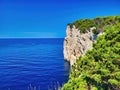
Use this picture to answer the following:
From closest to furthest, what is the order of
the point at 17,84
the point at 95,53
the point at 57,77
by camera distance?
1. the point at 95,53
2. the point at 17,84
3. the point at 57,77

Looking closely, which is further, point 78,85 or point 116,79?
point 78,85

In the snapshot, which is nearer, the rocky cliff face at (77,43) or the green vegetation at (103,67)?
the green vegetation at (103,67)

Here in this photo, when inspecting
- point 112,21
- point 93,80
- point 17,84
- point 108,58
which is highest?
point 112,21

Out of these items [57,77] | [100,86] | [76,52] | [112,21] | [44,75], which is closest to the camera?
[100,86]

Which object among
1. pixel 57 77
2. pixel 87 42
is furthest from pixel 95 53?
pixel 57 77

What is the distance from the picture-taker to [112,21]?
2285 inches

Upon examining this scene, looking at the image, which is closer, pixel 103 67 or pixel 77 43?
pixel 103 67

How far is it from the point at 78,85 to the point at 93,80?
1390mm

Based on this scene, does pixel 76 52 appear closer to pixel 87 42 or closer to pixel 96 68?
pixel 87 42

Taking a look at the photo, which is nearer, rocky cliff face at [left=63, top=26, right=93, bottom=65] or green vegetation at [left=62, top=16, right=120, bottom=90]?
green vegetation at [left=62, top=16, right=120, bottom=90]

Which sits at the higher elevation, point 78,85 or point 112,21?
point 112,21

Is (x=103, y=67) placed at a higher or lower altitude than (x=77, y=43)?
lower

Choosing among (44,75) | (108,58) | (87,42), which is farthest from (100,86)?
(44,75)

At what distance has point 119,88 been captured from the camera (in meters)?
24.8
